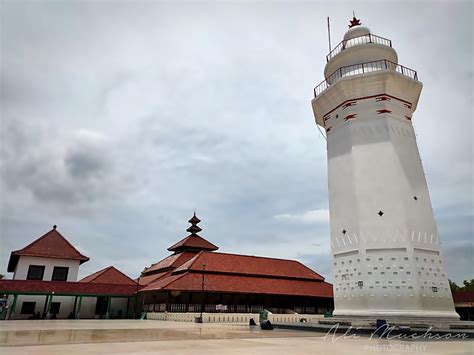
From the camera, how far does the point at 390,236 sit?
14516 millimetres

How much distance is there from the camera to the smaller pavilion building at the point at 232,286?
1121 inches

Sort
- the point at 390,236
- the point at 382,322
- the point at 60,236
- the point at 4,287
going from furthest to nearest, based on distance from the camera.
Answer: the point at 60,236, the point at 4,287, the point at 390,236, the point at 382,322

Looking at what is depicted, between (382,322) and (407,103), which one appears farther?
(407,103)

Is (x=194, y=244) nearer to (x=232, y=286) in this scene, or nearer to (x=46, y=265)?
(x=232, y=286)

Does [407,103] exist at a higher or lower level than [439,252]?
higher

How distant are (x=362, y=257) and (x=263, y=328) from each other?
5.50 m

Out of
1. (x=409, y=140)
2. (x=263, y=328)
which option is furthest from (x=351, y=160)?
(x=263, y=328)

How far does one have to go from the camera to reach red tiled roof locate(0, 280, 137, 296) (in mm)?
28766

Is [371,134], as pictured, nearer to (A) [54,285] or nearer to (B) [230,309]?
(B) [230,309]

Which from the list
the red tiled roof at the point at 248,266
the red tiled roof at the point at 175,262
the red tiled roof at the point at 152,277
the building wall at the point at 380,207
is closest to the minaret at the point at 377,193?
the building wall at the point at 380,207

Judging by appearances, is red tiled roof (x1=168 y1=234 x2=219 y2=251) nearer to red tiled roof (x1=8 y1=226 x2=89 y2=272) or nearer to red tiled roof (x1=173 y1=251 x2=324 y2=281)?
red tiled roof (x1=173 y1=251 x2=324 y2=281)

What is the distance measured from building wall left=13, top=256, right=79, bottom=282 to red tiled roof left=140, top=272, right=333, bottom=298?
952 cm

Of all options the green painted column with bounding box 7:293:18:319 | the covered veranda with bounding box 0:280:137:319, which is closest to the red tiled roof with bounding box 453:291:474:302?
the covered veranda with bounding box 0:280:137:319

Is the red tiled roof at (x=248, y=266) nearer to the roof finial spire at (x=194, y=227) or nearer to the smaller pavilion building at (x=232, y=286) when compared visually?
the smaller pavilion building at (x=232, y=286)
